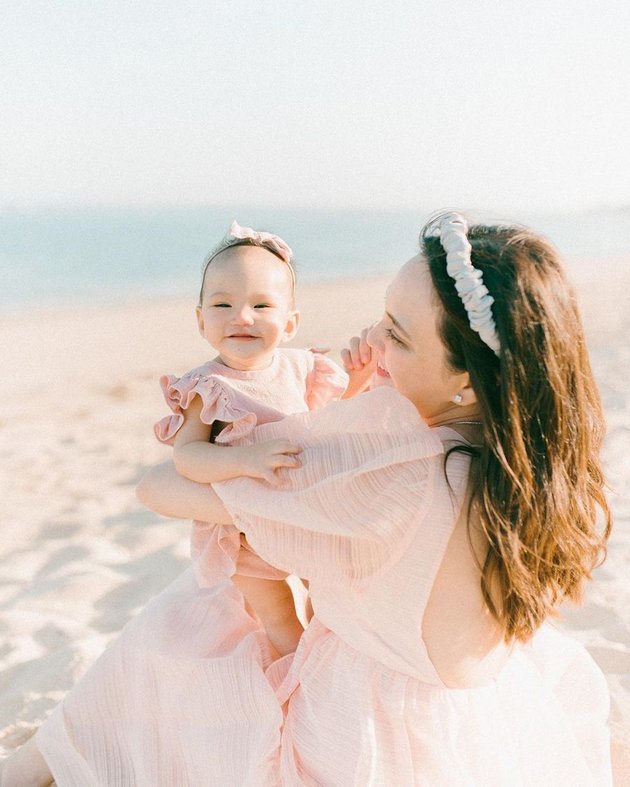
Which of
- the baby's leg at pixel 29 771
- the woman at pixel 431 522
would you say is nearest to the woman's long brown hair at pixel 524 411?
the woman at pixel 431 522

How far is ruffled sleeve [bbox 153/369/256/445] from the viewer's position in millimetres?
2020

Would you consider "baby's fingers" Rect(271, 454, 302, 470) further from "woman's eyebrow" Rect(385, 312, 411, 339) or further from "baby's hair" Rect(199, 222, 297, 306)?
"baby's hair" Rect(199, 222, 297, 306)

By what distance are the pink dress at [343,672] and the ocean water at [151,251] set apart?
8.34m

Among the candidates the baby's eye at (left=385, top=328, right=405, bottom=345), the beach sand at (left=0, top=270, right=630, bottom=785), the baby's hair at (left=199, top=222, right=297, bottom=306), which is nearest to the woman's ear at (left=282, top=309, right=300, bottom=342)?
the baby's hair at (left=199, top=222, right=297, bottom=306)

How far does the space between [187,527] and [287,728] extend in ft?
8.98

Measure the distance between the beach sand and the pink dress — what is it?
0.88m

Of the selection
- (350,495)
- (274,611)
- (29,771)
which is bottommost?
(29,771)

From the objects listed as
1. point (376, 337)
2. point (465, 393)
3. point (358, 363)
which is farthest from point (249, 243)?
point (465, 393)

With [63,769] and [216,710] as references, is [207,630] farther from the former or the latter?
[63,769]

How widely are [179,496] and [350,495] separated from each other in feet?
1.48

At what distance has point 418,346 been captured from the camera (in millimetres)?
1790

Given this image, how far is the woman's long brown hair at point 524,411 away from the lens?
5.44 ft

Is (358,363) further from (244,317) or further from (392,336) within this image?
(392,336)

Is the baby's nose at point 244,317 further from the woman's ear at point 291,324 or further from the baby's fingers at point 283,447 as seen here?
the baby's fingers at point 283,447
